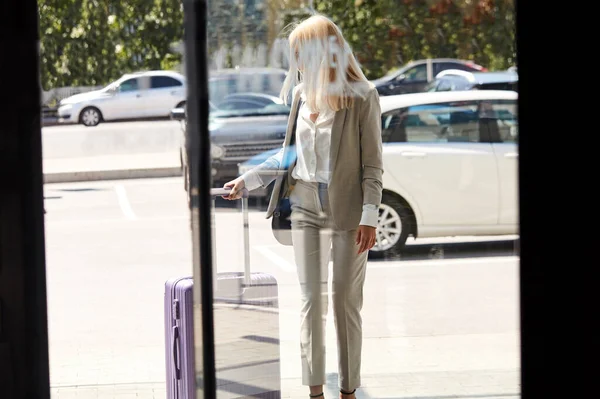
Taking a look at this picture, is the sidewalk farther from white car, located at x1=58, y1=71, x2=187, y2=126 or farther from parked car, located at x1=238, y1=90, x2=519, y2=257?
parked car, located at x1=238, y1=90, x2=519, y2=257

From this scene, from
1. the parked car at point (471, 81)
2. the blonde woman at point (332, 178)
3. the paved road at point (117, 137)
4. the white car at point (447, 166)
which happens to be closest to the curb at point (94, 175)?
the paved road at point (117, 137)

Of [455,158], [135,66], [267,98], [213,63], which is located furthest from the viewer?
[455,158]

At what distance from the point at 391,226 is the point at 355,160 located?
1.31 metres

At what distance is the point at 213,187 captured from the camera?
8.25 feet

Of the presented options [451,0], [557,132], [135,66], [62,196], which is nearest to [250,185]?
[135,66]

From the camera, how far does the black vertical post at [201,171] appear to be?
2344 mm

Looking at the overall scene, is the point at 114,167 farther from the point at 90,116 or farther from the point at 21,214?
the point at 21,214

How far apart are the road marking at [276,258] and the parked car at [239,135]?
18 cm

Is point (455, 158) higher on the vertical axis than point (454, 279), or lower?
higher

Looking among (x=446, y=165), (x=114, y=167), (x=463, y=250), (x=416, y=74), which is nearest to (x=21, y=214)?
(x=416, y=74)

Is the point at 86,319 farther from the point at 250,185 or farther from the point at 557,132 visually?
the point at 557,132

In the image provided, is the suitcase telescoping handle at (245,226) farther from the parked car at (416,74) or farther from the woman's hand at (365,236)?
the parked car at (416,74)

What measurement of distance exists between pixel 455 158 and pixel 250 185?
53.5 inches

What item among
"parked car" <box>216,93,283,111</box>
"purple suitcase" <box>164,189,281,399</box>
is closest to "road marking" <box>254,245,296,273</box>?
"purple suitcase" <box>164,189,281,399</box>
